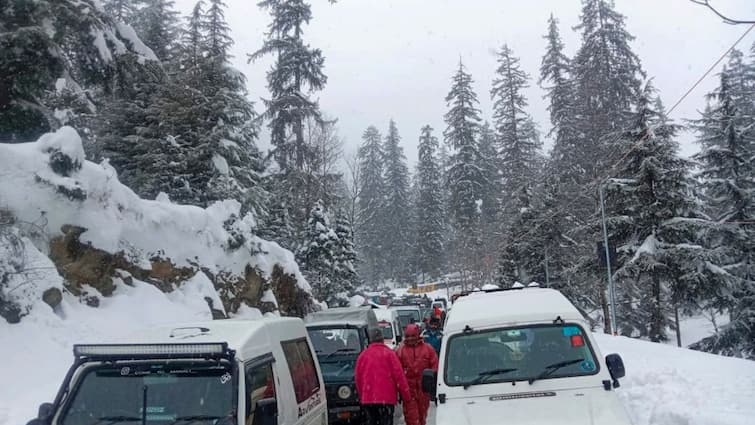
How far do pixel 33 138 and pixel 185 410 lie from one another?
41.4 ft

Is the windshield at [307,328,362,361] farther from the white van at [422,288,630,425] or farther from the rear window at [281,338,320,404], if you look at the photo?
the white van at [422,288,630,425]

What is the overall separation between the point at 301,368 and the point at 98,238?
30.1 ft

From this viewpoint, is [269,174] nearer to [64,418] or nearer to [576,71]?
[576,71]

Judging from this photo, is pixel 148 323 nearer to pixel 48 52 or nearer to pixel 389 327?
pixel 389 327

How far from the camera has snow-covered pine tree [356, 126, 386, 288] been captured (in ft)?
264

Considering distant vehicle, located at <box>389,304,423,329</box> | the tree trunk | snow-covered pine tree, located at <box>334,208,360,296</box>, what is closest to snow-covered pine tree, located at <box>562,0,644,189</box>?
the tree trunk

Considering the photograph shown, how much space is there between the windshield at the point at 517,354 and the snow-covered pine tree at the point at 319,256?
87.9 feet

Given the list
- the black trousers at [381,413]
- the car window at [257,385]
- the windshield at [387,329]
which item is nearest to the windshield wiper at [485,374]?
the car window at [257,385]

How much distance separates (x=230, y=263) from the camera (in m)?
18.9

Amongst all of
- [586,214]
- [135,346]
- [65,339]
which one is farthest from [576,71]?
[135,346]

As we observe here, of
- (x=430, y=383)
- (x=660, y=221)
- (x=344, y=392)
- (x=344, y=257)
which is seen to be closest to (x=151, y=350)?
(x=430, y=383)

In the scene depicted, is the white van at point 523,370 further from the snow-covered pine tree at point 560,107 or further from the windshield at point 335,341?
the snow-covered pine tree at point 560,107

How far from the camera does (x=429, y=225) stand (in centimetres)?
7381

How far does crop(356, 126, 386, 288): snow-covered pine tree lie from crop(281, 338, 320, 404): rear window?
2820 inches
